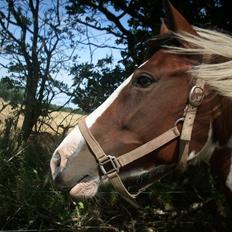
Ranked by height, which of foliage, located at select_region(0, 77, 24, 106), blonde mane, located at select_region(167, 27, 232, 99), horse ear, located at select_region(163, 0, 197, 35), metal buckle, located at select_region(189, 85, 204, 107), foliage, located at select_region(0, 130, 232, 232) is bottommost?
foliage, located at select_region(0, 130, 232, 232)

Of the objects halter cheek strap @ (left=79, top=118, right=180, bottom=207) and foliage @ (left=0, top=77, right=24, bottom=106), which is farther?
foliage @ (left=0, top=77, right=24, bottom=106)

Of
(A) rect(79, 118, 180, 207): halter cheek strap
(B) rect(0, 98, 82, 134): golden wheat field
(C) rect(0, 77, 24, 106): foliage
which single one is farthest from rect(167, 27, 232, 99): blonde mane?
(C) rect(0, 77, 24, 106): foliage

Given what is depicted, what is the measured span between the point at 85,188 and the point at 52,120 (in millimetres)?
3227

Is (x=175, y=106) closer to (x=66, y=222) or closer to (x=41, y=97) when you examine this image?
(x=66, y=222)

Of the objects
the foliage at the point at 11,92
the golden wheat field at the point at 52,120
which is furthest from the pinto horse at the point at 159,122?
the foliage at the point at 11,92

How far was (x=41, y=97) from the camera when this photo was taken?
546cm

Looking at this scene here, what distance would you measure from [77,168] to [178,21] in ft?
2.99

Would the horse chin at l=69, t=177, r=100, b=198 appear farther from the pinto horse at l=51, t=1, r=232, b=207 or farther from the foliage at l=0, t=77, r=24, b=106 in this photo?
the foliage at l=0, t=77, r=24, b=106

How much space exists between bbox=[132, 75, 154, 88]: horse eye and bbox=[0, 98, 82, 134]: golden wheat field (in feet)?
8.53

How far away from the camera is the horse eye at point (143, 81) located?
2.14 meters

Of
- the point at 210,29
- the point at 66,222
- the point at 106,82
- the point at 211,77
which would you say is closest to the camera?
the point at 211,77

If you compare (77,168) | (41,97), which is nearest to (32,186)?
(41,97)

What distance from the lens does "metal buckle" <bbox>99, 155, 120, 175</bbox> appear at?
6.93 feet

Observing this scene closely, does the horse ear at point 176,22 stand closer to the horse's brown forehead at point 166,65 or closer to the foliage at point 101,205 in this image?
the horse's brown forehead at point 166,65
